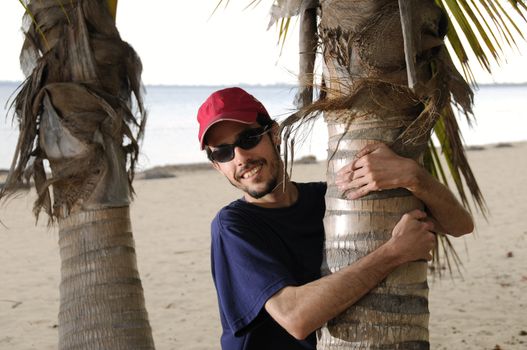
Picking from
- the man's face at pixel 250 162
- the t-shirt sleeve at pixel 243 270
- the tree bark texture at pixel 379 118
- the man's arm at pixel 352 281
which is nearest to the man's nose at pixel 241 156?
the man's face at pixel 250 162

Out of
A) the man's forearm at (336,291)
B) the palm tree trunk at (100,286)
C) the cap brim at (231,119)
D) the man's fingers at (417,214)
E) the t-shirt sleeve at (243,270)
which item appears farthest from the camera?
the palm tree trunk at (100,286)

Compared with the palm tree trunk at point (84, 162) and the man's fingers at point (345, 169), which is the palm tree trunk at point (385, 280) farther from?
the palm tree trunk at point (84, 162)

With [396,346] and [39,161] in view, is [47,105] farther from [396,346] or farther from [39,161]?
[396,346]

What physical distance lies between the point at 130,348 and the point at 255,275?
1.14m

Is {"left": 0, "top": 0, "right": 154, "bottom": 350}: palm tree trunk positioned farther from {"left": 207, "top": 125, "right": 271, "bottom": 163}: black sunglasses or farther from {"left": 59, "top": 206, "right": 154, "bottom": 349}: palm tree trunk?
{"left": 207, "top": 125, "right": 271, "bottom": 163}: black sunglasses

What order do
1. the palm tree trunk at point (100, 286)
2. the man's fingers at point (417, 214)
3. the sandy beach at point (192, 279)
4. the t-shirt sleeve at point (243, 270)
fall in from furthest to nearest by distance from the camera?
the sandy beach at point (192, 279)
the palm tree trunk at point (100, 286)
the t-shirt sleeve at point (243, 270)
the man's fingers at point (417, 214)

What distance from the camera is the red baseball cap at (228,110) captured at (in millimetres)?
2875

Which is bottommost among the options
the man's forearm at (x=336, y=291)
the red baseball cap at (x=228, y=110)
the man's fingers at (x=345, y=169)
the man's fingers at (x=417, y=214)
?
the man's forearm at (x=336, y=291)

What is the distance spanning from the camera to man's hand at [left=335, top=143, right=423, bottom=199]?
7.62 feet

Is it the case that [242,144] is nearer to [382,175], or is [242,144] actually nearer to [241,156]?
[241,156]

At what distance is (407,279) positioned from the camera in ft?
7.79

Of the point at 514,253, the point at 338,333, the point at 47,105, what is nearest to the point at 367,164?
the point at 338,333

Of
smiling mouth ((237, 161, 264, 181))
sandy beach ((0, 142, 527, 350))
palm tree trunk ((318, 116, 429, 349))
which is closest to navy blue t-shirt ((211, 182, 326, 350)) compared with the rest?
smiling mouth ((237, 161, 264, 181))

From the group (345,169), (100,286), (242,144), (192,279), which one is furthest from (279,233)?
(192,279)
